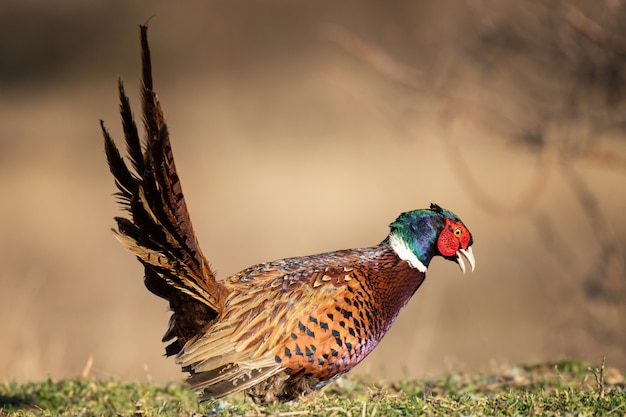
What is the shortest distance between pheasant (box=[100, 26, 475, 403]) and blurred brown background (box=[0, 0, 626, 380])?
1334 millimetres

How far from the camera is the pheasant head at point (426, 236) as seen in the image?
18.5 ft

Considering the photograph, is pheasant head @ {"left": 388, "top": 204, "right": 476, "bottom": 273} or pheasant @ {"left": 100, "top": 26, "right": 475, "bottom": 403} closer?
pheasant @ {"left": 100, "top": 26, "right": 475, "bottom": 403}

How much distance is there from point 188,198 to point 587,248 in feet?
20.3

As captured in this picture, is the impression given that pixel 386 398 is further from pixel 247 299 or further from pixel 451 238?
pixel 451 238

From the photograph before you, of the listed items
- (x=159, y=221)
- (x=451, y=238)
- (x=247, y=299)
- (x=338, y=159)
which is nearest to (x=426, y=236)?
(x=451, y=238)

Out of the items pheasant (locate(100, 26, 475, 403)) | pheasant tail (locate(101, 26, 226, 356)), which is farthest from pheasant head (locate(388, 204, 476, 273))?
pheasant tail (locate(101, 26, 226, 356))

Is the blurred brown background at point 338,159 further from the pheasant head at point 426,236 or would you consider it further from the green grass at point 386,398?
the pheasant head at point 426,236

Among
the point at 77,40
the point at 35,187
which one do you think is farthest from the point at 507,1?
the point at 77,40

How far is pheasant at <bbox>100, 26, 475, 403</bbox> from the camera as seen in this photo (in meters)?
4.77

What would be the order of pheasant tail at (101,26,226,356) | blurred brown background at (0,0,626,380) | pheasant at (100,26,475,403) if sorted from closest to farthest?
pheasant tail at (101,26,226,356), pheasant at (100,26,475,403), blurred brown background at (0,0,626,380)

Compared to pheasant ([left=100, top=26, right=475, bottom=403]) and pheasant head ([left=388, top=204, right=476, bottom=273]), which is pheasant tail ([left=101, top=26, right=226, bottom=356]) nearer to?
pheasant ([left=100, top=26, right=475, bottom=403])

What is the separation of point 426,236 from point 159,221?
1688mm

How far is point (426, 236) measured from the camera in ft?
18.5

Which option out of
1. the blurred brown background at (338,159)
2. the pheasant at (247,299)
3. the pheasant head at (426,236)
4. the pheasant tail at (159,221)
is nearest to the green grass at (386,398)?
the pheasant at (247,299)
